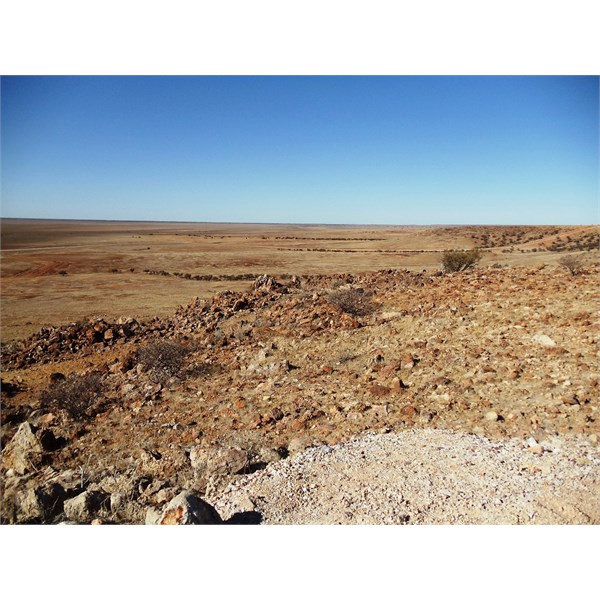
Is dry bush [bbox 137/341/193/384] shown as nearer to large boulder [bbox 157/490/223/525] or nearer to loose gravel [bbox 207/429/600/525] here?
loose gravel [bbox 207/429/600/525]

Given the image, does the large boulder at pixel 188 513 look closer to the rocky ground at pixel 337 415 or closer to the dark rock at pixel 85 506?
the rocky ground at pixel 337 415

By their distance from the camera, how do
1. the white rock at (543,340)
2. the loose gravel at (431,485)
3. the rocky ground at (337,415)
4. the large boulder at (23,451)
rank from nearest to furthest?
the loose gravel at (431,485)
the rocky ground at (337,415)
the large boulder at (23,451)
the white rock at (543,340)

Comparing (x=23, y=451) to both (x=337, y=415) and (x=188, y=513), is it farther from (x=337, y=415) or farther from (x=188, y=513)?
(x=337, y=415)

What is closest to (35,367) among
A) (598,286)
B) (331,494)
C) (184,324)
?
(184,324)

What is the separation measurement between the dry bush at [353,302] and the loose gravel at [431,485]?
4.61m

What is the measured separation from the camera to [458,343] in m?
7.09

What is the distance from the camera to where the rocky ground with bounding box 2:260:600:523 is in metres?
4.10

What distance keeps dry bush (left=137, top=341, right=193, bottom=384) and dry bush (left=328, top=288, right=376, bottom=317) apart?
328cm

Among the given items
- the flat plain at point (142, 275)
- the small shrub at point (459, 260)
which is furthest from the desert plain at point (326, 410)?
the flat plain at point (142, 275)

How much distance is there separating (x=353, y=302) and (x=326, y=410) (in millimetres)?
4163

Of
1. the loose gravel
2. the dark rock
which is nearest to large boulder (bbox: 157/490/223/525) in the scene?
the loose gravel

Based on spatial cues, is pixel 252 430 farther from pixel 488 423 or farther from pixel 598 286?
pixel 598 286

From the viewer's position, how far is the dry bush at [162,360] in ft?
24.8

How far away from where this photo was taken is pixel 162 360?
7.90 metres
